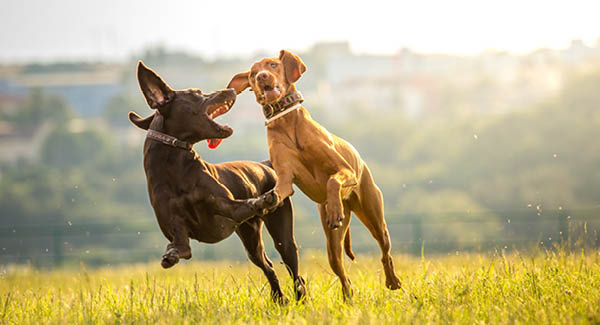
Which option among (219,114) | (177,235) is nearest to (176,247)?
(177,235)

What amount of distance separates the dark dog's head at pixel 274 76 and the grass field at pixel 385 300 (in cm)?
159

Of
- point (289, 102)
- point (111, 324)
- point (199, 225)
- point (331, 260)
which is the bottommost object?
point (111, 324)

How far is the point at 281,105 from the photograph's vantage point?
5.57 metres

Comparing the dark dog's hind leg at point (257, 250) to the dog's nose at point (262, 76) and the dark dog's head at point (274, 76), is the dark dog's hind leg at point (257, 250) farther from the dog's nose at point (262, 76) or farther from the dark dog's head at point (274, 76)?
the dog's nose at point (262, 76)

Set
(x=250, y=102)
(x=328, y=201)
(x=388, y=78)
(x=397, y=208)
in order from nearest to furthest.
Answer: (x=328, y=201) → (x=397, y=208) → (x=250, y=102) → (x=388, y=78)

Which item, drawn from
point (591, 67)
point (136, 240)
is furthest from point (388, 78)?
point (136, 240)

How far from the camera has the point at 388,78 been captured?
7594cm

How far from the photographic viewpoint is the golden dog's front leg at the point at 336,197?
5145mm

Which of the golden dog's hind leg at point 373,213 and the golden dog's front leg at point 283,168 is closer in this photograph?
the golden dog's front leg at point 283,168

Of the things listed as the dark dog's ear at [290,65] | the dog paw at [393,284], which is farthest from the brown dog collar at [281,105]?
the dog paw at [393,284]

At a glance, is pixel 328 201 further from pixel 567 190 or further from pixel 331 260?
pixel 567 190

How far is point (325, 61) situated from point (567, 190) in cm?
4043

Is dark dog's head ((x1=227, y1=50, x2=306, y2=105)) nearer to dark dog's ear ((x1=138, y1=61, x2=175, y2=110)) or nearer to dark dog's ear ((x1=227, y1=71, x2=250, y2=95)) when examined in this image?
dark dog's ear ((x1=227, y1=71, x2=250, y2=95))

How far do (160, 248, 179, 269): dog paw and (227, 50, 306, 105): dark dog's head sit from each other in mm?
1316
